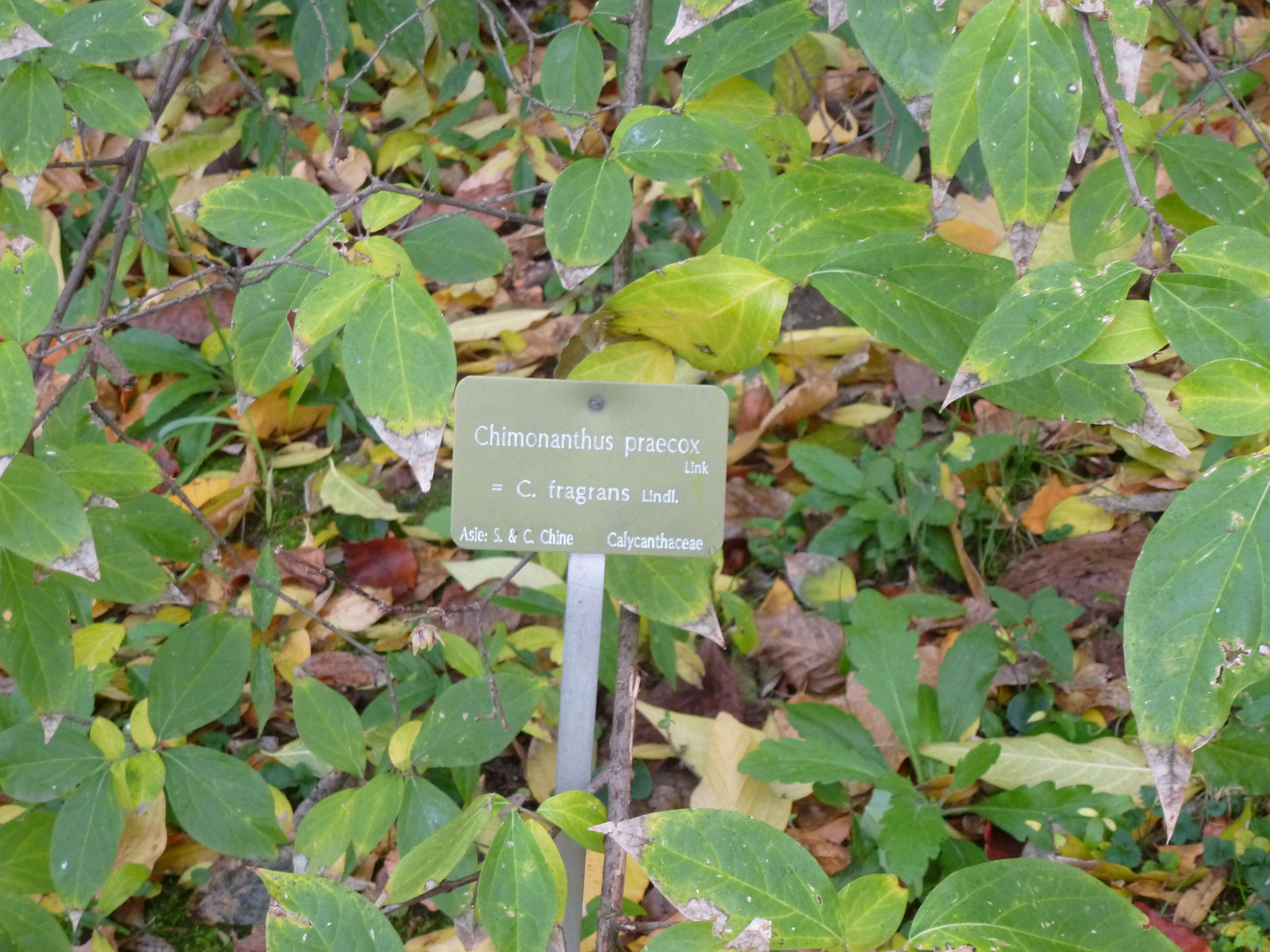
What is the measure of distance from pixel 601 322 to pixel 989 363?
1.27 ft

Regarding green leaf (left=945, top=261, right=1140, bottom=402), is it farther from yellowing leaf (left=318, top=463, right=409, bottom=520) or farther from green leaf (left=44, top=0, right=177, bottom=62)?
yellowing leaf (left=318, top=463, right=409, bottom=520)

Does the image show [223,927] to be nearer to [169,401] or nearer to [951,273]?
[169,401]

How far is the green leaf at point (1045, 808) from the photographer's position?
1453 mm

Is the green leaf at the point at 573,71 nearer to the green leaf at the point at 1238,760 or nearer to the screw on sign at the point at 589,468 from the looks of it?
the screw on sign at the point at 589,468

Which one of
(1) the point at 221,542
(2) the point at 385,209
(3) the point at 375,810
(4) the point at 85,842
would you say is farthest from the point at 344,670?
(2) the point at 385,209

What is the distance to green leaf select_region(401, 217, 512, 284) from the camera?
1179 mm

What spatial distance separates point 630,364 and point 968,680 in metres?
0.96

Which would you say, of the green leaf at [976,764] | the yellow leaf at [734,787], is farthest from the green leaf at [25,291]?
the green leaf at [976,764]

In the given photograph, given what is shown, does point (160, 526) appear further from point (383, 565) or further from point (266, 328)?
point (383, 565)

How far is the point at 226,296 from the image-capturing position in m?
2.56

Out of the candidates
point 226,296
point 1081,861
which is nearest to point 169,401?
point 226,296

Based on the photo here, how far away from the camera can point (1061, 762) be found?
1569mm

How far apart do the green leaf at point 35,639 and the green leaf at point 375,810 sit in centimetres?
35

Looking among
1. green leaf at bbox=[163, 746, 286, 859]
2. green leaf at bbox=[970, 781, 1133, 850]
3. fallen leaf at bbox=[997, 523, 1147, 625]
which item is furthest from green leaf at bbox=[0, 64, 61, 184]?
fallen leaf at bbox=[997, 523, 1147, 625]
